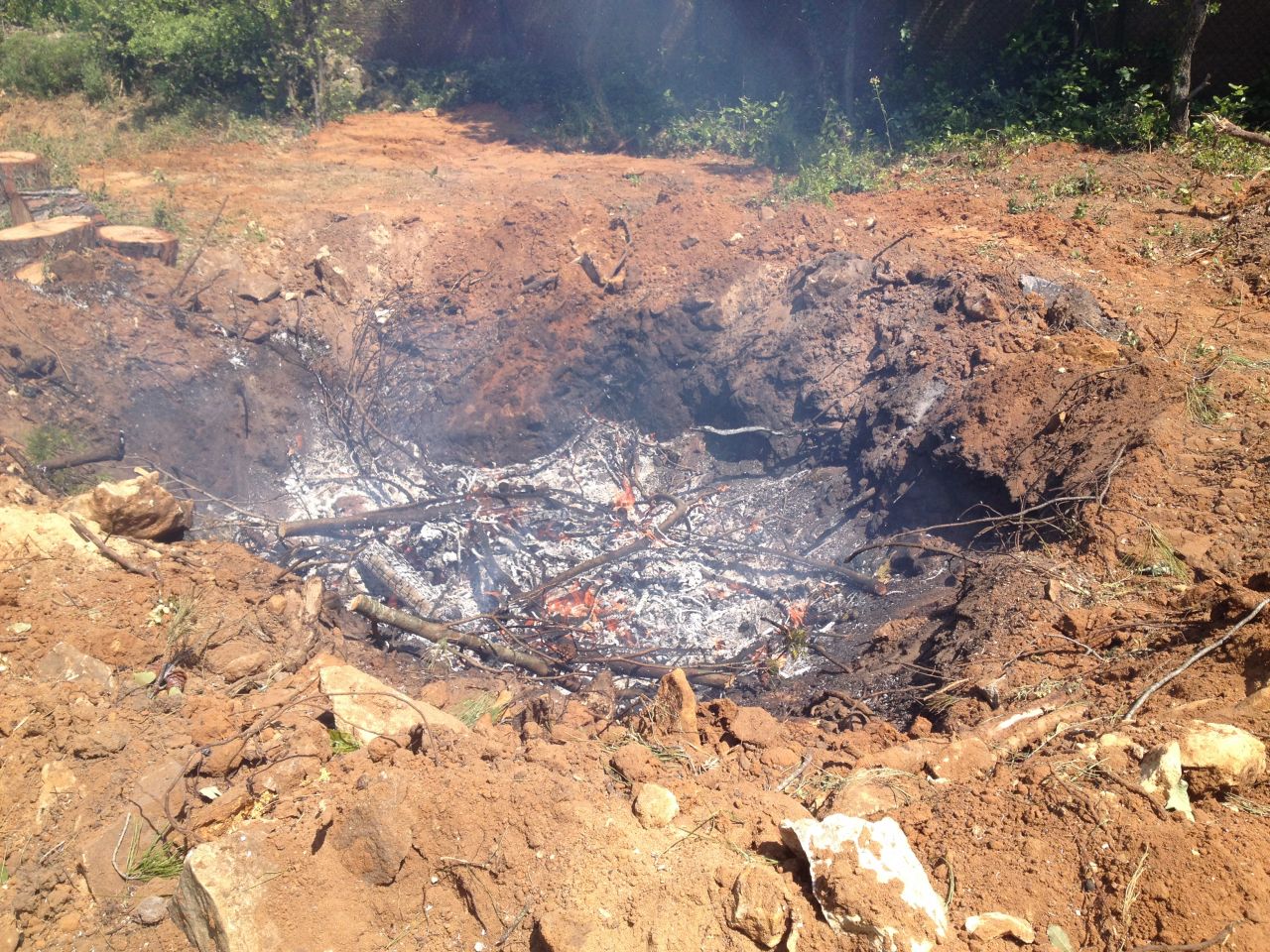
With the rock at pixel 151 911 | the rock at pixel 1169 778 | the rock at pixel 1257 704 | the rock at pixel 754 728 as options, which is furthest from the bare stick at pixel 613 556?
the rock at pixel 1257 704

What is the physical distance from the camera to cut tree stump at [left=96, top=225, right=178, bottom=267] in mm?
7145

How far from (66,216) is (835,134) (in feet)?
30.6

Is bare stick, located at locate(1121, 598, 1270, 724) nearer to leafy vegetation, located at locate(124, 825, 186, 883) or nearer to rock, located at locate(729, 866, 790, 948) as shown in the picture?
rock, located at locate(729, 866, 790, 948)

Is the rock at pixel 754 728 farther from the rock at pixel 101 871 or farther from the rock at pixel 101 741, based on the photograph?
the rock at pixel 101 741

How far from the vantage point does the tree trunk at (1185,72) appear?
7930 millimetres

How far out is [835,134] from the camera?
10469mm

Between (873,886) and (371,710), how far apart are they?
258 cm

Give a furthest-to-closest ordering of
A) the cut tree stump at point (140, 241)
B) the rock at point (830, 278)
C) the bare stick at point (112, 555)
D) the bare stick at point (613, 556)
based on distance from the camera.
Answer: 1. the cut tree stump at point (140, 241)
2. the rock at point (830, 278)
3. the bare stick at point (613, 556)
4. the bare stick at point (112, 555)

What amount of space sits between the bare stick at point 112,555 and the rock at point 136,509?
207 mm

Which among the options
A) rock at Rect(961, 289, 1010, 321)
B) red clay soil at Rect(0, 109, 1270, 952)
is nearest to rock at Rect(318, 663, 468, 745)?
red clay soil at Rect(0, 109, 1270, 952)

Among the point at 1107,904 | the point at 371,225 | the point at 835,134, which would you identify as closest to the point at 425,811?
the point at 1107,904

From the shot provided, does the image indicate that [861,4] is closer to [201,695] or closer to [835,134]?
[835,134]

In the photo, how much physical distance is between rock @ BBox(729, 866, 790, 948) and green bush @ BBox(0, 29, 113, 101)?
13.8 meters

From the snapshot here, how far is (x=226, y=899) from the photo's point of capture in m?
2.77
